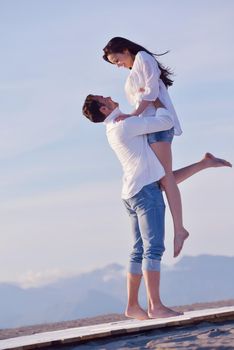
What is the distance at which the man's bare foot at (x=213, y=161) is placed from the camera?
25.6 feet

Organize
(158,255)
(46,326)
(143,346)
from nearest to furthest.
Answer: (143,346)
(158,255)
(46,326)

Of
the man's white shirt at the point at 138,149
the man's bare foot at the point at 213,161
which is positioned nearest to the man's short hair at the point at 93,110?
the man's white shirt at the point at 138,149

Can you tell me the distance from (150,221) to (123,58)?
1.43 metres

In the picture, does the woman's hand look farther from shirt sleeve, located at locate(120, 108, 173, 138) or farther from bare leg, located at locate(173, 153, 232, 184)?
bare leg, located at locate(173, 153, 232, 184)

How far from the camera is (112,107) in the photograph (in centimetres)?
772

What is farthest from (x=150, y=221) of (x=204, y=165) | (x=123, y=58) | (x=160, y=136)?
(x=123, y=58)

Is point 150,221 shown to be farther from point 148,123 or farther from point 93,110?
point 93,110

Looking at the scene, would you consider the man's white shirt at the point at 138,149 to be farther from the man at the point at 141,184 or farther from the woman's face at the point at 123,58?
the woman's face at the point at 123,58

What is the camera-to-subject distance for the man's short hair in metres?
7.71

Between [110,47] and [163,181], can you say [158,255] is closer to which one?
[163,181]

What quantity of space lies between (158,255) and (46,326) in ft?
30.8

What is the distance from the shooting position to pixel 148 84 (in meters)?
7.38

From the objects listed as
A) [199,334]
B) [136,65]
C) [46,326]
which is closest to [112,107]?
[136,65]

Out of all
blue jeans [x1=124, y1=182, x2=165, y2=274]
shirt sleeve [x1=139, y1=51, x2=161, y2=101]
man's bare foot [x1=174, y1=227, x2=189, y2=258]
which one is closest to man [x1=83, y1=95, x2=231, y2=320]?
blue jeans [x1=124, y1=182, x2=165, y2=274]
